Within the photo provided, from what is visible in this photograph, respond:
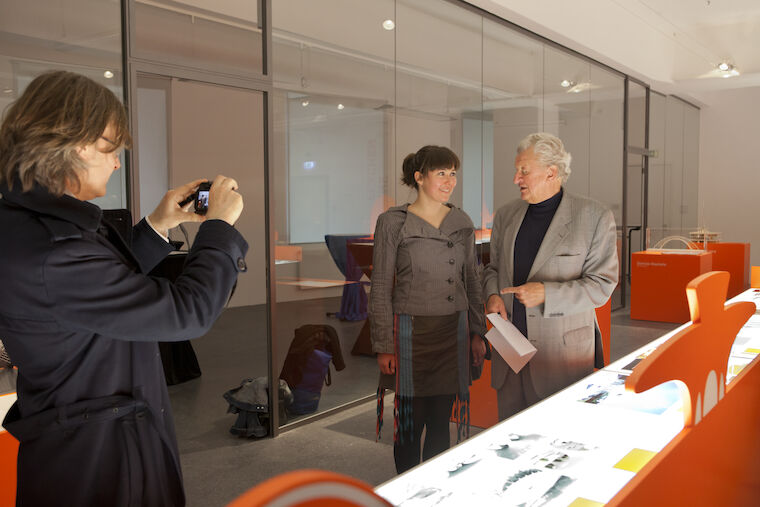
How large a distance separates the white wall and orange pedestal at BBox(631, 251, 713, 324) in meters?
6.47

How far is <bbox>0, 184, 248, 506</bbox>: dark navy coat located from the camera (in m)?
1.03

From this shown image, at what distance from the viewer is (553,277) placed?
2477 mm

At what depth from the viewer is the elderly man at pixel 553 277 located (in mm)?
2430

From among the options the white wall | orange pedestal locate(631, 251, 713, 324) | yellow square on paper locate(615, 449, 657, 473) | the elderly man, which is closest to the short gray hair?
the elderly man

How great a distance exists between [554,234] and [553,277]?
6.5 inches

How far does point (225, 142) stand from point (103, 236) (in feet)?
9.18

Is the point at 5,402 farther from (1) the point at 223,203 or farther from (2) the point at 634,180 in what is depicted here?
(2) the point at 634,180

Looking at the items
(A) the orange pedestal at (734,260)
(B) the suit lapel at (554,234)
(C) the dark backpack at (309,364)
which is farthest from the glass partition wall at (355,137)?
(A) the orange pedestal at (734,260)

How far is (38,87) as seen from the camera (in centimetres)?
109

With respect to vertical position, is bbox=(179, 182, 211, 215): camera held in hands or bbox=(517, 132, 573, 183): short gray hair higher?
bbox=(517, 132, 573, 183): short gray hair

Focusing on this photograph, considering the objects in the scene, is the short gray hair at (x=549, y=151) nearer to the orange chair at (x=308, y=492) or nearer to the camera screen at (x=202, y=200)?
the camera screen at (x=202, y=200)

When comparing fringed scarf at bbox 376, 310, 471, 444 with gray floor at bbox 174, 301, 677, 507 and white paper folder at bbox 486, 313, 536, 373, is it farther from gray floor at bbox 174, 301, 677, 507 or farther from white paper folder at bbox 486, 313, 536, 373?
gray floor at bbox 174, 301, 677, 507

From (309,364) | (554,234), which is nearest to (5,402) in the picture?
(554,234)

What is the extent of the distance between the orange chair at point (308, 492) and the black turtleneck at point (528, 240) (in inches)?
81.5
